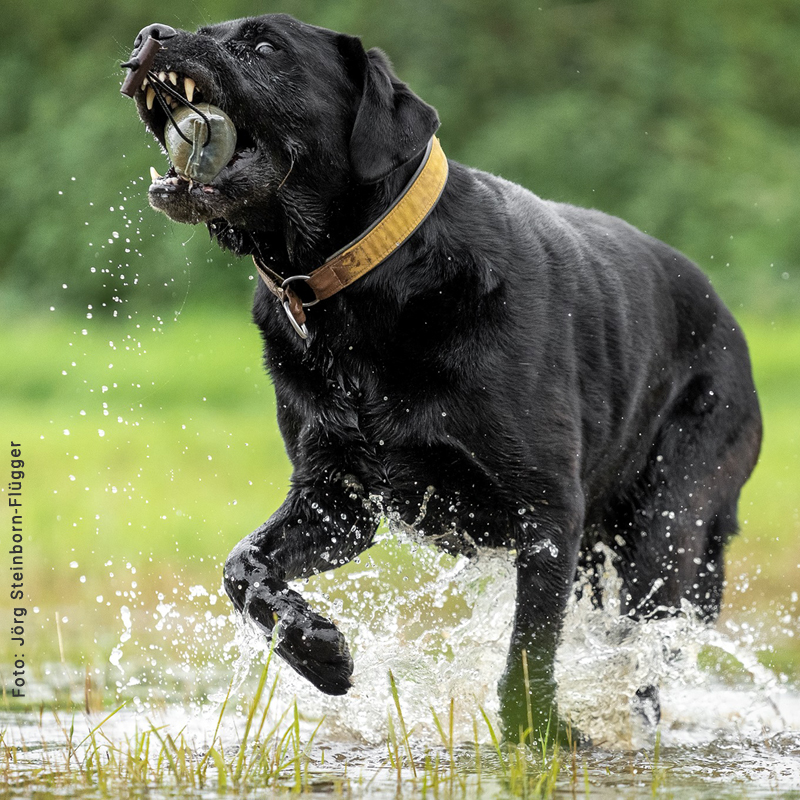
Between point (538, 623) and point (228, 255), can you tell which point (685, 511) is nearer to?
point (538, 623)

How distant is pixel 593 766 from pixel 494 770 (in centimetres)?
31

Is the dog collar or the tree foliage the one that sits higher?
the tree foliage

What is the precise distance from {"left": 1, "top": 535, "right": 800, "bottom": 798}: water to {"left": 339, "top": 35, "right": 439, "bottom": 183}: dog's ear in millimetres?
1219

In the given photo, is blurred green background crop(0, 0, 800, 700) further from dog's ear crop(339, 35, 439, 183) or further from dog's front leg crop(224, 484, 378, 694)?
dog's ear crop(339, 35, 439, 183)

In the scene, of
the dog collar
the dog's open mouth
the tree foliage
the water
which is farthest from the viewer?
the tree foliage

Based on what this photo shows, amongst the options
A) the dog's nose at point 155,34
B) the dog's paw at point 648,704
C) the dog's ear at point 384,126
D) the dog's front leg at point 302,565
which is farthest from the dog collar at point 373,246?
the dog's paw at point 648,704

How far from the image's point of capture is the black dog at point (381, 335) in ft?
11.3

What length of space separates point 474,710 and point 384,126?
191cm

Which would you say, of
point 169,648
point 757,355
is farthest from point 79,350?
point 169,648

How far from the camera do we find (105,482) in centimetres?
860

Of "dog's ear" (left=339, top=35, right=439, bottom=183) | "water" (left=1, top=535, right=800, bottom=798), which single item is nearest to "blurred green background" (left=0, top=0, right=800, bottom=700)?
"water" (left=1, top=535, right=800, bottom=798)

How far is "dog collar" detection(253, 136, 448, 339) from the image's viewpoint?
351cm

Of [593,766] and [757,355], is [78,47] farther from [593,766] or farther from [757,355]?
[593,766]

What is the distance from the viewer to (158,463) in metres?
9.00
